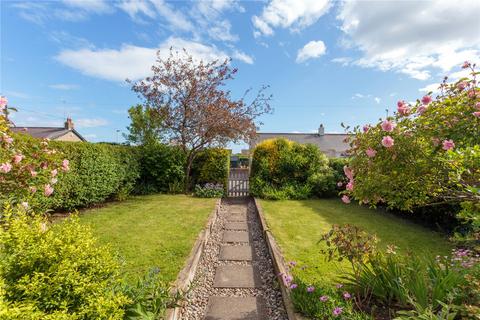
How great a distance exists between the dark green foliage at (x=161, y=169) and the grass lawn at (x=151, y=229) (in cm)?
177

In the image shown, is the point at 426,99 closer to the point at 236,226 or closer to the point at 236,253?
the point at 236,253

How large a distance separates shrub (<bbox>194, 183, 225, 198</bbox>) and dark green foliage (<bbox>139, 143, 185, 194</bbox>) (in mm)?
1058

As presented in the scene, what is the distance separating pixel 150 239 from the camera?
200 inches

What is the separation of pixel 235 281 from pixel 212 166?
A: 8.08 meters

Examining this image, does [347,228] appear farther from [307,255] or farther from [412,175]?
[307,255]

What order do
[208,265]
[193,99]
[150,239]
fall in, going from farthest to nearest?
[193,99] < [150,239] < [208,265]

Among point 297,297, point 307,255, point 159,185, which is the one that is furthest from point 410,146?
point 159,185

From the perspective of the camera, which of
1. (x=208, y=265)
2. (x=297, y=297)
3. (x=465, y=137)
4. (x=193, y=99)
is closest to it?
(x=465, y=137)

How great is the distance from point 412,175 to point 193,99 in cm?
977

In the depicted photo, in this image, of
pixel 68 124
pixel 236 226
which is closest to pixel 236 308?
pixel 236 226

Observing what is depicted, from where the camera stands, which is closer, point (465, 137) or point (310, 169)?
point (465, 137)

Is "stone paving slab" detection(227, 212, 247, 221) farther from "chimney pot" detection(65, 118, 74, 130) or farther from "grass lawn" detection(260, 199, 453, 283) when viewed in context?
"chimney pot" detection(65, 118, 74, 130)

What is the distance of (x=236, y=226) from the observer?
22.4 ft

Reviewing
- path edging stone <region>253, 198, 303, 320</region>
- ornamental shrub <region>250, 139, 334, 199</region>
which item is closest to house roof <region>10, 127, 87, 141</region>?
ornamental shrub <region>250, 139, 334, 199</region>
